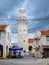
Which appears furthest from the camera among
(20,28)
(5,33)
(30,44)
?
(30,44)

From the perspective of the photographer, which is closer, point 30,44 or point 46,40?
point 46,40

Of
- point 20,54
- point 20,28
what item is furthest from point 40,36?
point 20,28

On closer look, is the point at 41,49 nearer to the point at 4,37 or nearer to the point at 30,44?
the point at 4,37

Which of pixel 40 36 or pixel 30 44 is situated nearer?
pixel 40 36

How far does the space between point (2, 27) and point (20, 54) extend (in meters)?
7.26

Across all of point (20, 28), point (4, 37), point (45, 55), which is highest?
point (20, 28)

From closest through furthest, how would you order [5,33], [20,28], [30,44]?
[5,33]
[20,28]
[30,44]

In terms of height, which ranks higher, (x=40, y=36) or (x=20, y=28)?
(x=20, y=28)

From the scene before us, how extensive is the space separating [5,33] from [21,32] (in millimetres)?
40582

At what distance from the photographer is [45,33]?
187 feet

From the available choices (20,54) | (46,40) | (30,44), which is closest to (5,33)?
(20,54)

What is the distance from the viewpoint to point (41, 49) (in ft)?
190

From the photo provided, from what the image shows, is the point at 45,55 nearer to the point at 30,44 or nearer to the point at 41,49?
the point at 41,49

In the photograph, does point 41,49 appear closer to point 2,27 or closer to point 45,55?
point 45,55
